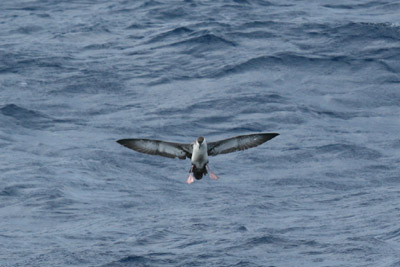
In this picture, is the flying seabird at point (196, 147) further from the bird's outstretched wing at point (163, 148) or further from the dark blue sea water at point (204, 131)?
the dark blue sea water at point (204, 131)

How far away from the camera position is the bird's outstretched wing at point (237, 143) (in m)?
21.8

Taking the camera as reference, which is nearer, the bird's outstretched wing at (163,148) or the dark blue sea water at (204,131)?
the bird's outstretched wing at (163,148)

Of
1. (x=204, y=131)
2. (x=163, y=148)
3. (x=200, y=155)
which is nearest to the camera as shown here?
(x=200, y=155)

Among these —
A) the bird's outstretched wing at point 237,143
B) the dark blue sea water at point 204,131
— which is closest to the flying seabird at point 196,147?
the bird's outstretched wing at point 237,143

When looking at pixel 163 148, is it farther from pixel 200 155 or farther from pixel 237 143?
pixel 237 143

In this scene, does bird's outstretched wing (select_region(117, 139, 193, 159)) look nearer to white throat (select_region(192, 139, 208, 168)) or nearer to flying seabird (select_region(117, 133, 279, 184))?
flying seabird (select_region(117, 133, 279, 184))

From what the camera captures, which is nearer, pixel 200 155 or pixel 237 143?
pixel 200 155

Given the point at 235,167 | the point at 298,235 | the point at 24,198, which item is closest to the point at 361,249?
the point at 298,235

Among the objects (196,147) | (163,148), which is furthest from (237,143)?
(163,148)

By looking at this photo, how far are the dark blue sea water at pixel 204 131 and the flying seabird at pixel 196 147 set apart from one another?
351 inches

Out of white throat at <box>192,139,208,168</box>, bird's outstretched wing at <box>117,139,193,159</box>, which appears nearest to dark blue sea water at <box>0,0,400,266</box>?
bird's outstretched wing at <box>117,139,193,159</box>

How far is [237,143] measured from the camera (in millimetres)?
21984

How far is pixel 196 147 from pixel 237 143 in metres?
0.91

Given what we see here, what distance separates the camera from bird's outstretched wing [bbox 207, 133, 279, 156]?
Answer: 21766 mm
